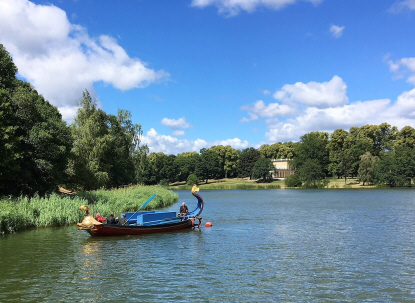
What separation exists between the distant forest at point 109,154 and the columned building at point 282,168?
5.72 metres

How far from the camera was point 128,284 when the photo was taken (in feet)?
39.9

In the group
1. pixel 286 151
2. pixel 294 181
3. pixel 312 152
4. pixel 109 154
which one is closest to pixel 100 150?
pixel 109 154

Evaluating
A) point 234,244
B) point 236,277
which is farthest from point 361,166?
point 236,277

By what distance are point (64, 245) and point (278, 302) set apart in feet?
41.2

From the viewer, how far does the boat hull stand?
20828mm

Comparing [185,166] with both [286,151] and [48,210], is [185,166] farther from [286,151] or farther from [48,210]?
[48,210]

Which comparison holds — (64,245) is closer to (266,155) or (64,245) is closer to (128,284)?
(128,284)

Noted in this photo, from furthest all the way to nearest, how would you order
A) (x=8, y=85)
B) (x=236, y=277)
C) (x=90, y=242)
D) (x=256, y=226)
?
(x=8, y=85)
(x=256, y=226)
(x=90, y=242)
(x=236, y=277)

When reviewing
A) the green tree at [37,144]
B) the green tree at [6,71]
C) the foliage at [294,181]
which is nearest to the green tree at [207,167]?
the foliage at [294,181]

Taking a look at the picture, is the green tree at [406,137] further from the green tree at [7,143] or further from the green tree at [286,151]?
the green tree at [7,143]

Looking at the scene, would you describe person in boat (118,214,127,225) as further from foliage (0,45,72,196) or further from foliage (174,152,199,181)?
foliage (174,152,199,181)

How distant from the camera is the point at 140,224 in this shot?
23297 mm

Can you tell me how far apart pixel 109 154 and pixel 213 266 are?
40.0m

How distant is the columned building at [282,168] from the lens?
5295 inches
